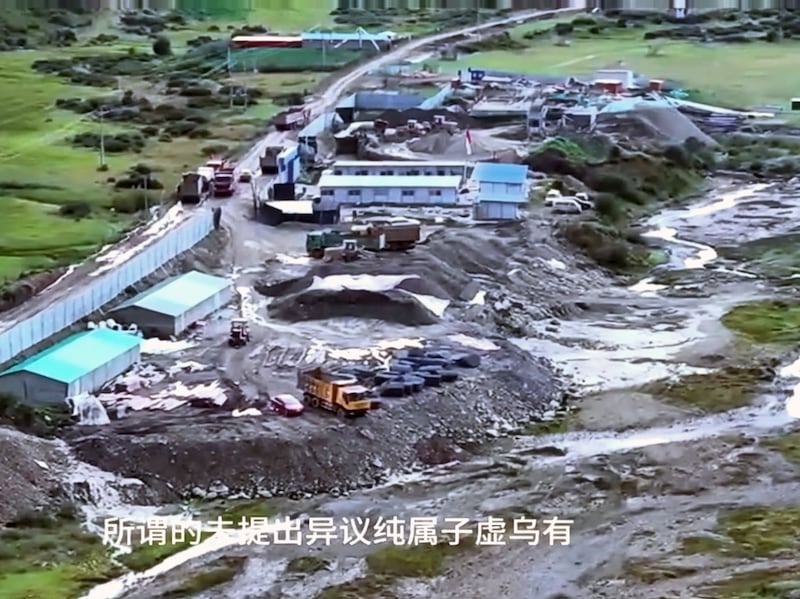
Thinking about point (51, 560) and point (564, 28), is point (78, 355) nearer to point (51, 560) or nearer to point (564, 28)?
point (51, 560)

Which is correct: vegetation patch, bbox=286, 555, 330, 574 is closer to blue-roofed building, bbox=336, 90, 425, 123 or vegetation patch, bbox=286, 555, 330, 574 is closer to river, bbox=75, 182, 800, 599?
river, bbox=75, 182, 800, 599

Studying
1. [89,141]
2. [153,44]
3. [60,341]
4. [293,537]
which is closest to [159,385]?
[60,341]

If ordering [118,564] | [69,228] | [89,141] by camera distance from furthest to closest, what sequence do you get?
[89,141], [69,228], [118,564]

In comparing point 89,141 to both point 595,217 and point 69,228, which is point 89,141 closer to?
point 69,228

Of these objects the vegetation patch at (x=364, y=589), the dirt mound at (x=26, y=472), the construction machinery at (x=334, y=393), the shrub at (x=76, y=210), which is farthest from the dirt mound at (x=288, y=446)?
the shrub at (x=76, y=210)

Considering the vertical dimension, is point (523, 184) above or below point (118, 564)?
above

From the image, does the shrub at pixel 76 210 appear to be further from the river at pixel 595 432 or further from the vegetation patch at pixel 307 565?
the vegetation patch at pixel 307 565
